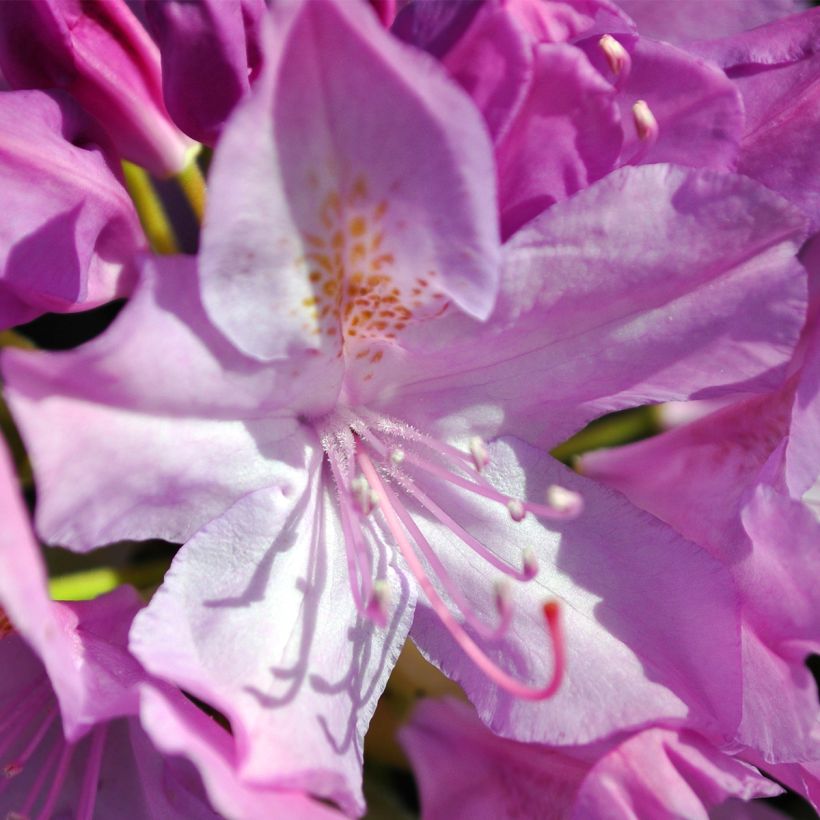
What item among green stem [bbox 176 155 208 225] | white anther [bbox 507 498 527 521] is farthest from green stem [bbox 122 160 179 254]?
white anther [bbox 507 498 527 521]

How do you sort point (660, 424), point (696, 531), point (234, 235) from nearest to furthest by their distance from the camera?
point (234, 235) → point (696, 531) → point (660, 424)

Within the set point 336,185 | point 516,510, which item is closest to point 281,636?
point 516,510

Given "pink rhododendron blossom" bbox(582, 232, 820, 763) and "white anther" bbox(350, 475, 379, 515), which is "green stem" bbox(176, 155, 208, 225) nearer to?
"white anther" bbox(350, 475, 379, 515)

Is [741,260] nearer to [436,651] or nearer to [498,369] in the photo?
[498,369]

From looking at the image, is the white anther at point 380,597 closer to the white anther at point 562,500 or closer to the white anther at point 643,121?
the white anther at point 562,500

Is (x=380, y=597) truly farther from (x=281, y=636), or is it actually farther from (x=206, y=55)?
(x=206, y=55)

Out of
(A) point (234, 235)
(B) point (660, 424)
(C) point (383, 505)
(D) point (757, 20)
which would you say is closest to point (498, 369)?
(C) point (383, 505)
